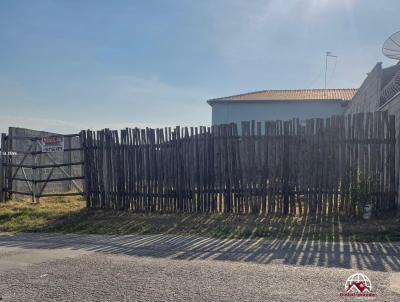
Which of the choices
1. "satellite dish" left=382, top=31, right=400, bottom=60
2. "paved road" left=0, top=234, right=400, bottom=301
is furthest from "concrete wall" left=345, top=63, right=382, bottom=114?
"paved road" left=0, top=234, right=400, bottom=301

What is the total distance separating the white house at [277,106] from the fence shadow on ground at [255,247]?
28.4 metres

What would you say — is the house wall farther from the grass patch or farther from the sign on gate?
the grass patch

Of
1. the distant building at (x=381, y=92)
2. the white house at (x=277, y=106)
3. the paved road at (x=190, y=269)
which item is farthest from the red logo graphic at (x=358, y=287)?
the white house at (x=277, y=106)

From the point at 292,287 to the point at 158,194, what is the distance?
655 cm

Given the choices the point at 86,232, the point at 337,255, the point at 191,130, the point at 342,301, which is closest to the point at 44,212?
the point at 86,232

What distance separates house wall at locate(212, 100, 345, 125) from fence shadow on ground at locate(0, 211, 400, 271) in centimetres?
2838

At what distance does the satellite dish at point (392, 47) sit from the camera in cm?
1220

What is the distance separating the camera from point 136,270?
5602 millimetres

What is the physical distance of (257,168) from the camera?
999 centimetres

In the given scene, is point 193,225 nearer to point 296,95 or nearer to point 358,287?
point 358,287

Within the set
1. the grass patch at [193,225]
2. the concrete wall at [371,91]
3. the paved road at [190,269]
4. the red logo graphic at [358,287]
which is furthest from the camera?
the concrete wall at [371,91]

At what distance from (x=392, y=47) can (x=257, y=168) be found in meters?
6.03

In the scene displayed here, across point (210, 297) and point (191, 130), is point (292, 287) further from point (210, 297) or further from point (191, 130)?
point (191, 130)

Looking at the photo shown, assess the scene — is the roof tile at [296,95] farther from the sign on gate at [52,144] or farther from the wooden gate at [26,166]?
the sign on gate at [52,144]
